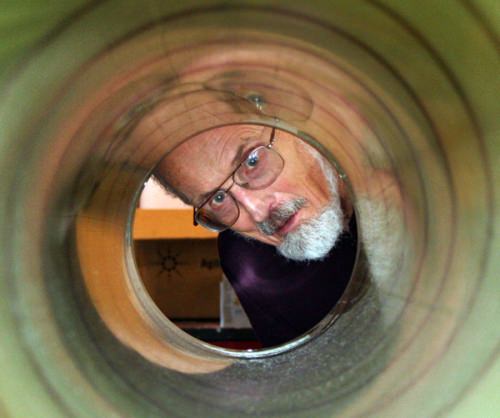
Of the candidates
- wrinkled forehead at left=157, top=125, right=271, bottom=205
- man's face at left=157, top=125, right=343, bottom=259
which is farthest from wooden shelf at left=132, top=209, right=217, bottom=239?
wrinkled forehead at left=157, top=125, right=271, bottom=205

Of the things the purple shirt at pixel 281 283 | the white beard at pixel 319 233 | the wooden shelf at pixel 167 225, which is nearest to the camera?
the white beard at pixel 319 233

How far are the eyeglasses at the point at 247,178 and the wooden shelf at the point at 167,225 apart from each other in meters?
0.59

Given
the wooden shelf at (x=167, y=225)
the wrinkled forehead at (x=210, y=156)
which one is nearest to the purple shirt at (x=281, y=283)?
the wrinkled forehead at (x=210, y=156)

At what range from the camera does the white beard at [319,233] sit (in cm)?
117

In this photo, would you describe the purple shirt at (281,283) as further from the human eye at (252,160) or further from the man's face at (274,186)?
the human eye at (252,160)

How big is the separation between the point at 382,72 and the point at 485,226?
12 centimetres

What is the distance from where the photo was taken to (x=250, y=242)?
1.48 meters

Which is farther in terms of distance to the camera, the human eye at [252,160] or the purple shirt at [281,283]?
the purple shirt at [281,283]

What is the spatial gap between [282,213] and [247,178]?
0.41 feet

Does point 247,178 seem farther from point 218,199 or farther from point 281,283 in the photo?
point 281,283

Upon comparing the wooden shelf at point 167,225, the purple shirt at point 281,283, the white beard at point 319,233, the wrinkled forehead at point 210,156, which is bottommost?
the purple shirt at point 281,283

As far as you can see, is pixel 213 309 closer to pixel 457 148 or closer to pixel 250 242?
pixel 250 242

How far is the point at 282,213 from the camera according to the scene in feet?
4.16

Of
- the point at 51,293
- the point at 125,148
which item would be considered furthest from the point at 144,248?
the point at 51,293
